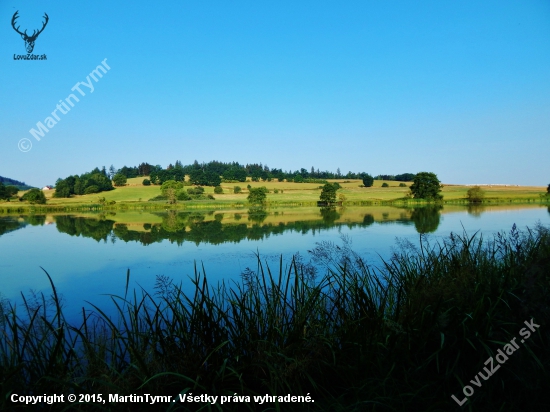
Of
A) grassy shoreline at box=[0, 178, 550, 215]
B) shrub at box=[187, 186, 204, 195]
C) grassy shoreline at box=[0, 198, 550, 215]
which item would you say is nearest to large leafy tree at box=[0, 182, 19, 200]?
grassy shoreline at box=[0, 178, 550, 215]

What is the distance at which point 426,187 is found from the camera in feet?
166

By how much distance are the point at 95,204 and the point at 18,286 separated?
41.9m

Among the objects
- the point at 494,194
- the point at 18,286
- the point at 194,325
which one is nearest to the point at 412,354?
the point at 194,325

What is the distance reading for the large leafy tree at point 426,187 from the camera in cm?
5019

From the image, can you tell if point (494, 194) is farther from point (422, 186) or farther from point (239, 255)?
point (239, 255)

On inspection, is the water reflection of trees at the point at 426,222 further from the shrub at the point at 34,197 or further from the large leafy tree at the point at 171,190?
the shrub at the point at 34,197

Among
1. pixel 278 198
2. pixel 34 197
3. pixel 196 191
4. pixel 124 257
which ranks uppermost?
pixel 196 191

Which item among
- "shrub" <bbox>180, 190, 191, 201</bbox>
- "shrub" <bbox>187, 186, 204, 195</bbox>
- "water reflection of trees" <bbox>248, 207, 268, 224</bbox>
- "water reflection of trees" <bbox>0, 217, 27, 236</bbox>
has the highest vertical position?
"shrub" <bbox>187, 186, 204, 195</bbox>

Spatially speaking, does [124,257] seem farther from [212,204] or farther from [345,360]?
[212,204]

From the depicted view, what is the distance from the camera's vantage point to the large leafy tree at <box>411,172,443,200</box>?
50188mm

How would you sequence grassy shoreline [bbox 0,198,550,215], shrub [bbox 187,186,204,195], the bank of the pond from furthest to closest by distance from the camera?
1. shrub [bbox 187,186,204,195]
2. grassy shoreline [bbox 0,198,550,215]
3. the bank of the pond

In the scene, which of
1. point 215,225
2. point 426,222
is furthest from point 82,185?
point 426,222

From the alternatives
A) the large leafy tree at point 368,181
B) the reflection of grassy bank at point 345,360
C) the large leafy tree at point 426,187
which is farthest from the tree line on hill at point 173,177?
the reflection of grassy bank at point 345,360

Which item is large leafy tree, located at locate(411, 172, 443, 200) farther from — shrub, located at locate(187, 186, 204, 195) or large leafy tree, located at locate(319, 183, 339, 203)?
shrub, located at locate(187, 186, 204, 195)
